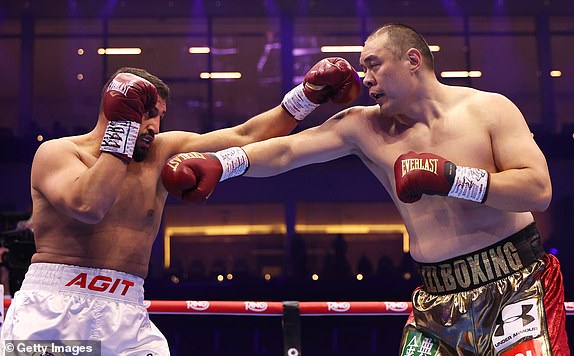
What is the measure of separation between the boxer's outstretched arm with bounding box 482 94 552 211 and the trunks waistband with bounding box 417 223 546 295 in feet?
0.53

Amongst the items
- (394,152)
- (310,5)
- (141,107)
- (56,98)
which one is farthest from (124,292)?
(56,98)

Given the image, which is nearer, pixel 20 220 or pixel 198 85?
pixel 20 220

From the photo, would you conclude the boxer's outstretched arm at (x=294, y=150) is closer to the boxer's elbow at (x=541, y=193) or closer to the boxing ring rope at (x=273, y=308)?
the boxer's elbow at (x=541, y=193)

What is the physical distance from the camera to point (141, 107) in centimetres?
247

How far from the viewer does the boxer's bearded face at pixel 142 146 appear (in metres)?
2.65

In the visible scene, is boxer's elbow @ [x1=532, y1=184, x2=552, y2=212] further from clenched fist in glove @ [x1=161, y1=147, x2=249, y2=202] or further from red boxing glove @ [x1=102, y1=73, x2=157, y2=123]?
red boxing glove @ [x1=102, y1=73, x2=157, y2=123]

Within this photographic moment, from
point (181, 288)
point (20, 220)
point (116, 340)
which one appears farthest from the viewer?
point (181, 288)

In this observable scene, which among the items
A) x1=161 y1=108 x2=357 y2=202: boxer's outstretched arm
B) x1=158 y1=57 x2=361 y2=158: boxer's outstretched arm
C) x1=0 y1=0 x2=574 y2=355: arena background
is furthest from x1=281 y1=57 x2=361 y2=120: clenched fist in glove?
x1=0 y1=0 x2=574 y2=355: arena background

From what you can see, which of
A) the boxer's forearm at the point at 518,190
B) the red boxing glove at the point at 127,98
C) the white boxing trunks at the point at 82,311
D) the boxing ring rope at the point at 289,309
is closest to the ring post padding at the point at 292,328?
the boxing ring rope at the point at 289,309

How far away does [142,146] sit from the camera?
Answer: 2.65 meters

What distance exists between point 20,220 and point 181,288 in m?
6.20

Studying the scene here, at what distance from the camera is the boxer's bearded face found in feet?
8.69

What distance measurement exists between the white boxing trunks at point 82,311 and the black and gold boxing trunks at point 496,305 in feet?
3.05

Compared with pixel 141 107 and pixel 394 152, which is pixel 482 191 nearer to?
pixel 394 152
